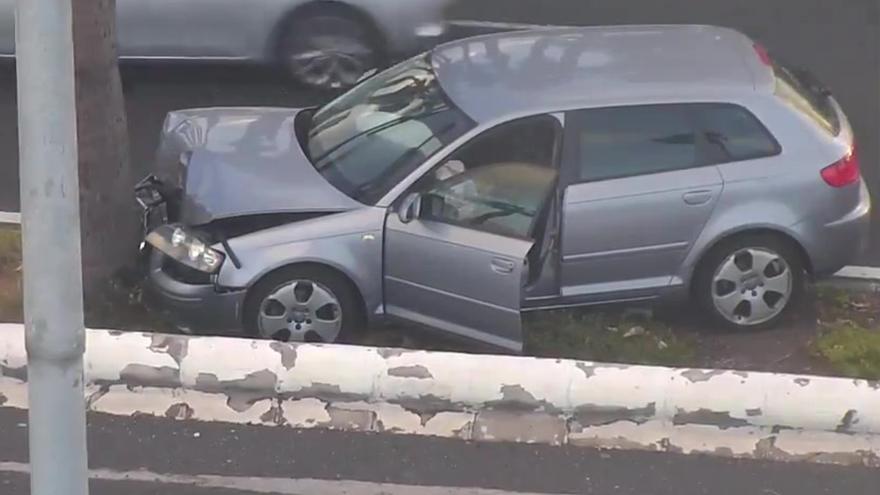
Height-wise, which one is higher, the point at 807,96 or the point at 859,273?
the point at 807,96

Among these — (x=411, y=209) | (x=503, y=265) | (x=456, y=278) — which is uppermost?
(x=411, y=209)

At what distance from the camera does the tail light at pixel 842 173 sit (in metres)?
7.42

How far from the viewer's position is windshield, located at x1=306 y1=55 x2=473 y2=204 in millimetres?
7199

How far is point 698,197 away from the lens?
7336 mm

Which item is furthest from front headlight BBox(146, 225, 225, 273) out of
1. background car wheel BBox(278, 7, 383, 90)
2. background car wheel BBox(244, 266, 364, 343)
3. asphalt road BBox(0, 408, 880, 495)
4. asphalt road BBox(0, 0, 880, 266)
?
background car wheel BBox(278, 7, 383, 90)

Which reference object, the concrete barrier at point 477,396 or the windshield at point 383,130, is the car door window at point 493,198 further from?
the concrete barrier at point 477,396

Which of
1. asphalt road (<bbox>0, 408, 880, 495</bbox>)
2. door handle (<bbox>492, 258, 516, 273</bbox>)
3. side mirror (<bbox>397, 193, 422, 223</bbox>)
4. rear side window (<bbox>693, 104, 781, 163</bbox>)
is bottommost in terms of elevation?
asphalt road (<bbox>0, 408, 880, 495</bbox>)

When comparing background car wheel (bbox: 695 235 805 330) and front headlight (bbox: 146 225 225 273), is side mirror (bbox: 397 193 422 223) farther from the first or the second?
background car wheel (bbox: 695 235 805 330)

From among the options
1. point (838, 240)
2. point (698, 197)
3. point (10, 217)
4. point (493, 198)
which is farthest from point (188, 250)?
point (838, 240)

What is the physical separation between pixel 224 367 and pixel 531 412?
4.15ft

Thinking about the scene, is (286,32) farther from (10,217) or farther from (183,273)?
(183,273)

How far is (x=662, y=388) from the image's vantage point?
5820mm

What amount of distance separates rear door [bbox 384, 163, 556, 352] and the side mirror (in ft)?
0.07

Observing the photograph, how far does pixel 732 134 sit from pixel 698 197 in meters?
0.37
